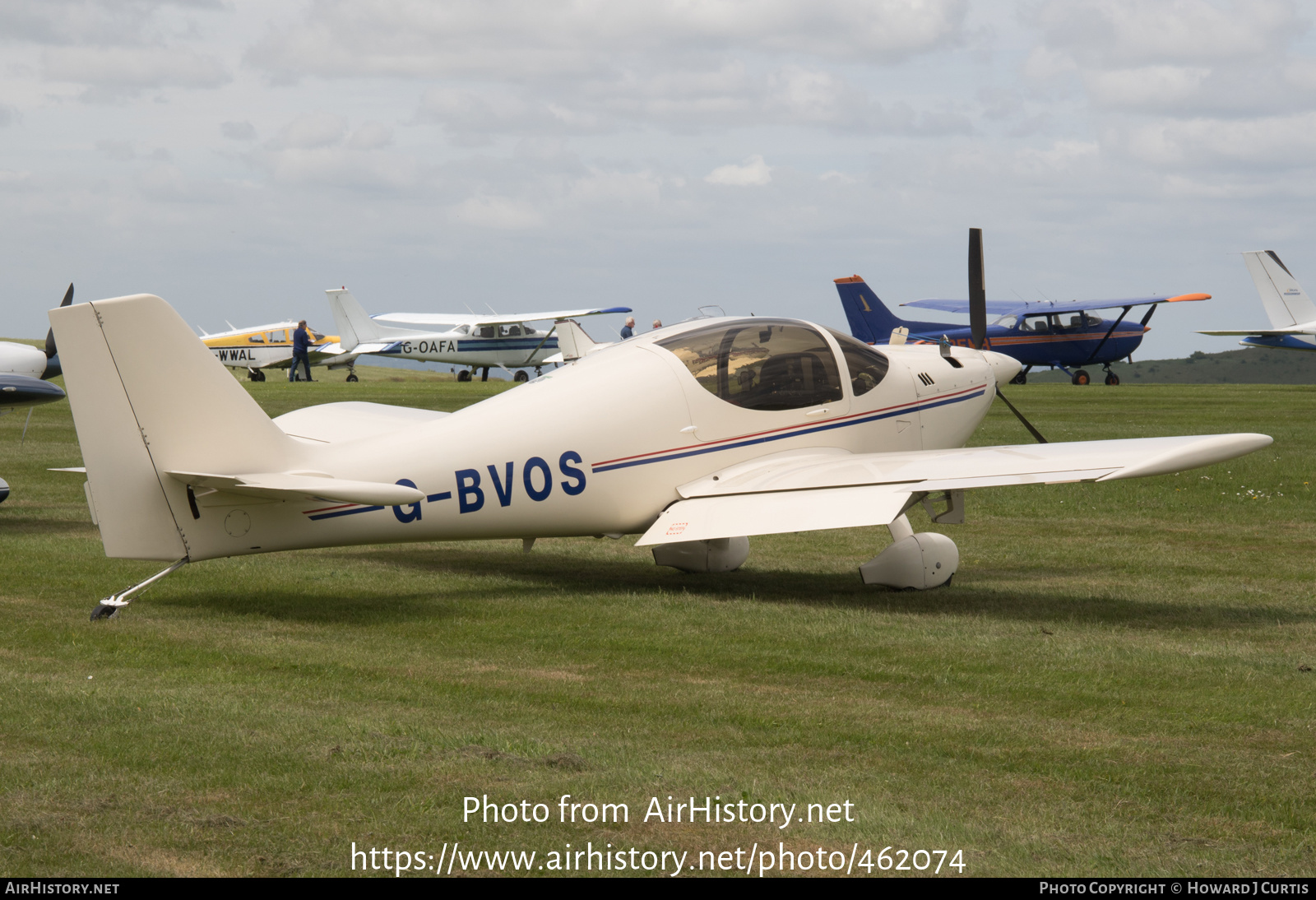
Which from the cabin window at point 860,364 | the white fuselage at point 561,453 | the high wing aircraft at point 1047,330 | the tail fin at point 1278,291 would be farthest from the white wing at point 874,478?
the tail fin at point 1278,291

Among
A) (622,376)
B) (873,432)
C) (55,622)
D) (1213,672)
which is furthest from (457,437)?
(1213,672)

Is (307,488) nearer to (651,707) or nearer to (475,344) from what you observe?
(651,707)

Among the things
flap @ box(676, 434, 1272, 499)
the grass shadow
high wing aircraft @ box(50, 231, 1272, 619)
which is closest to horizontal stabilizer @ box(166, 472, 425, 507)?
high wing aircraft @ box(50, 231, 1272, 619)

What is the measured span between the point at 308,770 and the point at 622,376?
198 inches

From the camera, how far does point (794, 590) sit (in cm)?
998

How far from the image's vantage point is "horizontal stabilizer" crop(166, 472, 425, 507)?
7648 mm

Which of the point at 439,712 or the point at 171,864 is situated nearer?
the point at 171,864

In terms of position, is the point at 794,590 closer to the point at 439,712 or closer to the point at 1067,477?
the point at 1067,477

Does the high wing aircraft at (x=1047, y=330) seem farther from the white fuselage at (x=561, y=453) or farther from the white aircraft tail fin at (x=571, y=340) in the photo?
the white fuselage at (x=561, y=453)

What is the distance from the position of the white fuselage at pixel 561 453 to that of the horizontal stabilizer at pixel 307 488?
8.6 inches

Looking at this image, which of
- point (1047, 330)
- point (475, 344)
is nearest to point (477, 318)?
point (475, 344)

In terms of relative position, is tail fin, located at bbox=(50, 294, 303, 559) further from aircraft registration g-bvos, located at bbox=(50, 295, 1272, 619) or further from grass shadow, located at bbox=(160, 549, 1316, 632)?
grass shadow, located at bbox=(160, 549, 1316, 632)

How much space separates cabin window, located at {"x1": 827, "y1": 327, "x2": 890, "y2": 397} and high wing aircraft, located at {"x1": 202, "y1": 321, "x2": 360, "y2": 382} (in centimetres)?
5028

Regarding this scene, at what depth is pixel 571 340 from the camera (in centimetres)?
2227
